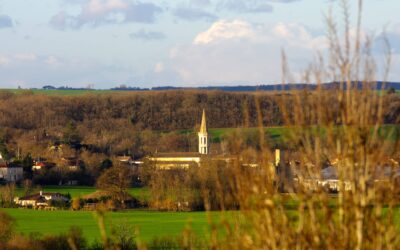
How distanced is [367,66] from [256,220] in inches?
60.4

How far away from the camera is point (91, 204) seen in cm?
6188

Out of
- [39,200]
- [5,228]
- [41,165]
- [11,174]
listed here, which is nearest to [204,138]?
[41,165]

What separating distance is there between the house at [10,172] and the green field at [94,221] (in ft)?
63.3

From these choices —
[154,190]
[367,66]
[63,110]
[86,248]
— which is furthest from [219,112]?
[367,66]

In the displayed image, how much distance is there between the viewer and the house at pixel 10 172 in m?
81.2

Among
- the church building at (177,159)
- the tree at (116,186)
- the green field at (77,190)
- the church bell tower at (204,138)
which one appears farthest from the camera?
the church bell tower at (204,138)

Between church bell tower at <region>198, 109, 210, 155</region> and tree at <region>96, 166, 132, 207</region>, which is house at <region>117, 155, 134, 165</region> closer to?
church bell tower at <region>198, 109, 210, 155</region>

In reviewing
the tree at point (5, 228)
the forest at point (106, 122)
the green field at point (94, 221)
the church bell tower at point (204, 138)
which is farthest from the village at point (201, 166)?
the tree at point (5, 228)

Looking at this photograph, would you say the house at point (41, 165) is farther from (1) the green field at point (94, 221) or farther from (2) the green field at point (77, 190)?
(1) the green field at point (94, 221)

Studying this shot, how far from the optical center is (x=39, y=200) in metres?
65.4

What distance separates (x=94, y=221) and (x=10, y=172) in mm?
29812

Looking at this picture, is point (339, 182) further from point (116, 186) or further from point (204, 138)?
point (204, 138)

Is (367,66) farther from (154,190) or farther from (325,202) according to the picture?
(154,190)

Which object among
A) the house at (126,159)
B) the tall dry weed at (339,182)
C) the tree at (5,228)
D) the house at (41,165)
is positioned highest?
the tall dry weed at (339,182)
